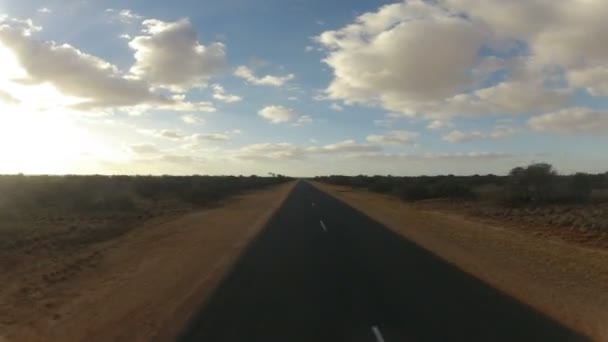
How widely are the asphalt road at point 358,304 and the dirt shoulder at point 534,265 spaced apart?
0.56 metres

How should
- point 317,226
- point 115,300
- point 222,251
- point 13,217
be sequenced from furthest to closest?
point 13,217 → point 317,226 → point 222,251 → point 115,300

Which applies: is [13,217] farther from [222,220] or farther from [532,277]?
[532,277]

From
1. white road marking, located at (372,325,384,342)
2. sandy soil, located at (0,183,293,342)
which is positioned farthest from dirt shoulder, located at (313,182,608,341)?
sandy soil, located at (0,183,293,342)

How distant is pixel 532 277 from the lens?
12578 millimetres

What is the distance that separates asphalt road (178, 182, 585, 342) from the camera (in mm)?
7637

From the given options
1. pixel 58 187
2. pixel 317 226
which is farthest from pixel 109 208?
pixel 317 226

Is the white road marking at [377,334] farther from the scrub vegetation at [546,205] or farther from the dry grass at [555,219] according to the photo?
the scrub vegetation at [546,205]

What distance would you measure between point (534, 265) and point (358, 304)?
707cm

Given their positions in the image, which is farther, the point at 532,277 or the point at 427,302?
the point at 532,277

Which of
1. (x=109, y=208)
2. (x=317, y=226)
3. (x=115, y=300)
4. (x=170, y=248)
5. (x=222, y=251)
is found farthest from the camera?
(x=109, y=208)

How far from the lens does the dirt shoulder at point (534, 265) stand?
31.2 ft

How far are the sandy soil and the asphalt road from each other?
0.73m

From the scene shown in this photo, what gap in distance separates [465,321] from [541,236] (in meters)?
13.6

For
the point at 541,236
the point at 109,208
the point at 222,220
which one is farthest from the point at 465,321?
the point at 109,208
